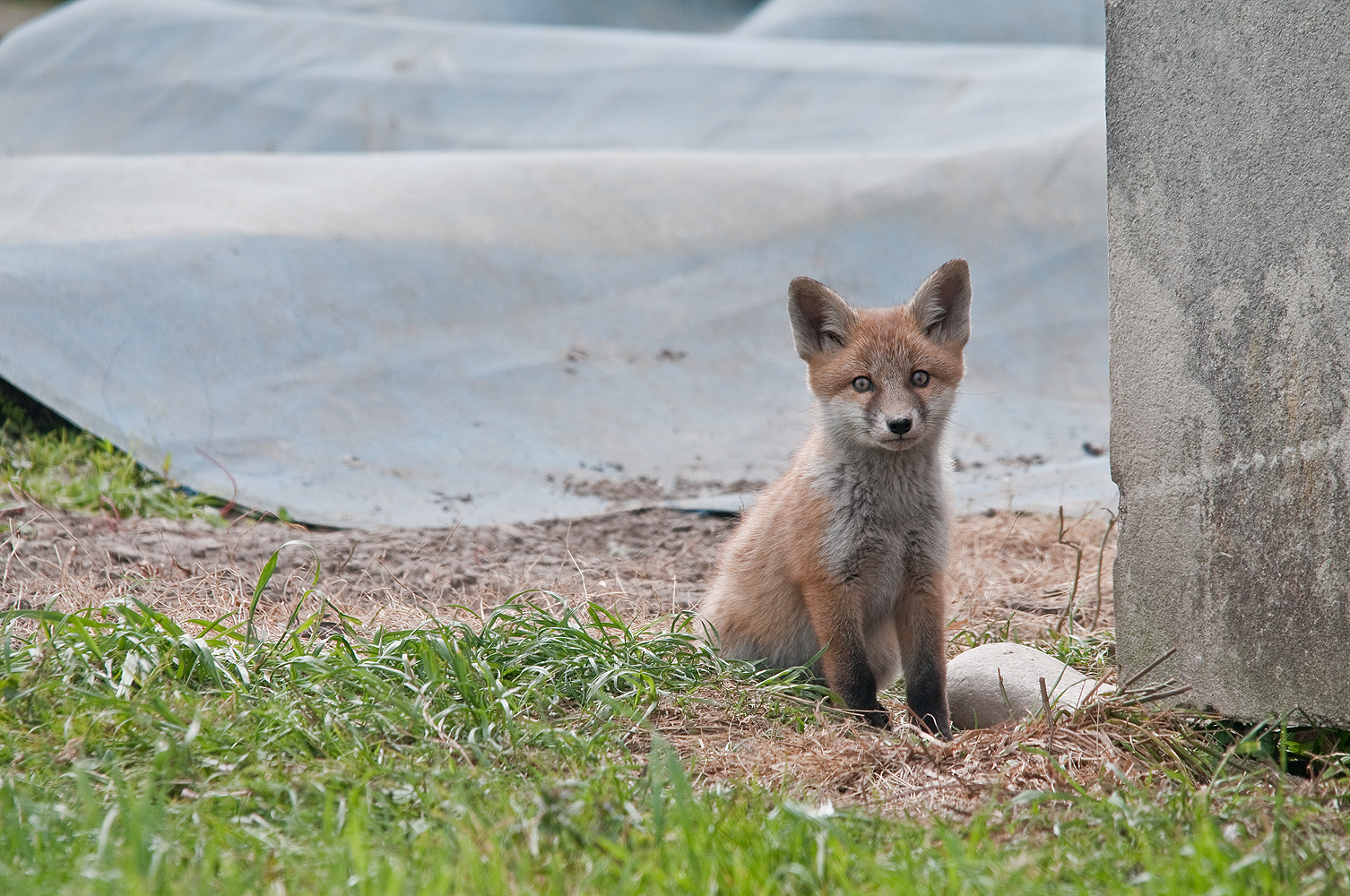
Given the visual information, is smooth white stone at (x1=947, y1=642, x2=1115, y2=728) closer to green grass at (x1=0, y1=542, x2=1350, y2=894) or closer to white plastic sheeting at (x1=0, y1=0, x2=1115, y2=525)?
green grass at (x1=0, y1=542, x2=1350, y2=894)

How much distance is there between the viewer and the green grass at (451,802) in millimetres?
2037

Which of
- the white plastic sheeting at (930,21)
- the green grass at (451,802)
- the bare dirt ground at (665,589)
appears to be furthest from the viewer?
the white plastic sheeting at (930,21)

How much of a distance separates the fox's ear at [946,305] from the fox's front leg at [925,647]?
2.59 feet

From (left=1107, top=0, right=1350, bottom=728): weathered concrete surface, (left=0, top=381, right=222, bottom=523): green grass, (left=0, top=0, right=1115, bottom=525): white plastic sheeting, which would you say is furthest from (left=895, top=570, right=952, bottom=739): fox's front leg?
(left=0, top=381, right=222, bottom=523): green grass

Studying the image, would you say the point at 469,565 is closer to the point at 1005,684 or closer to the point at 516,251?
the point at 1005,684

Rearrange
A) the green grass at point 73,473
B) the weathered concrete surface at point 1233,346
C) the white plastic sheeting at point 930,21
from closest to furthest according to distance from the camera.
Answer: the weathered concrete surface at point 1233,346
the green grass at point 73,473
the white plastic sheeting at point 930,21

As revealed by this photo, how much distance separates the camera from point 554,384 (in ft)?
22.7

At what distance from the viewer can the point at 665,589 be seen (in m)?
4.92

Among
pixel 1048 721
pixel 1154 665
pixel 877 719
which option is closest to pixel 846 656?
pixel 877 719

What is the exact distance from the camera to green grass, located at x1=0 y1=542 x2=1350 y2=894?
2.04 m

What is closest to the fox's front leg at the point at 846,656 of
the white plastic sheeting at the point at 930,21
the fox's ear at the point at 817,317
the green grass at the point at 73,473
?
the fox's ear at the point at 817,317

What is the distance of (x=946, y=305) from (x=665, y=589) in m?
1.90

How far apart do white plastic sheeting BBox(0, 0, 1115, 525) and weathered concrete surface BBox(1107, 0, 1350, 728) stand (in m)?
2.98

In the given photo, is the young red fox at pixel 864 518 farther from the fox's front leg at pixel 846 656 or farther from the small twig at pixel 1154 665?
the small twig at pixel 1154 665
